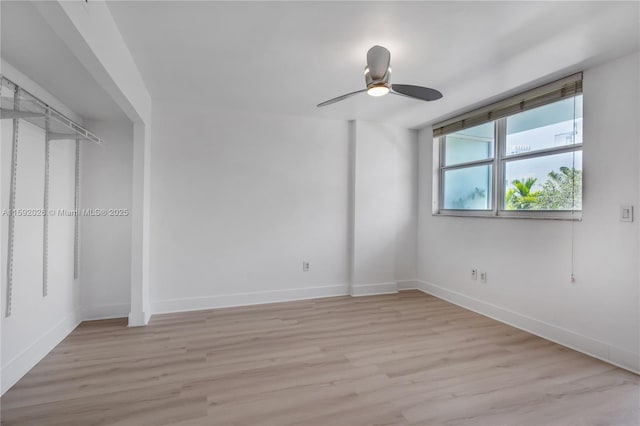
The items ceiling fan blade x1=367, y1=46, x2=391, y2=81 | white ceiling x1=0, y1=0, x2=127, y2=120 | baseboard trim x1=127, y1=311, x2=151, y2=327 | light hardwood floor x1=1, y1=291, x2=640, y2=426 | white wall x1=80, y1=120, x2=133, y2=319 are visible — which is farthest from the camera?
white wall x1=80, y1=120, x2=133, y2=319

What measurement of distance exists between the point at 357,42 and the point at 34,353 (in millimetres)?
3336

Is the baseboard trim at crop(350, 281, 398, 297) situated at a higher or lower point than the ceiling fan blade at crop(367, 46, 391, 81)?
lower

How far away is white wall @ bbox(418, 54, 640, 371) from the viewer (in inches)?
93.6

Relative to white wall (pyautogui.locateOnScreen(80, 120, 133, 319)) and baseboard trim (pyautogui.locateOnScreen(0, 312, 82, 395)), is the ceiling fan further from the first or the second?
baseboard trim (pyautogui.locateOnScreen(0, 312, 82, 395))

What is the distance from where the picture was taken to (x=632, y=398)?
6.56 feet

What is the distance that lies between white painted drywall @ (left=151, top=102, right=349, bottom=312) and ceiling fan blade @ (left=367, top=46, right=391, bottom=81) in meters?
2.13

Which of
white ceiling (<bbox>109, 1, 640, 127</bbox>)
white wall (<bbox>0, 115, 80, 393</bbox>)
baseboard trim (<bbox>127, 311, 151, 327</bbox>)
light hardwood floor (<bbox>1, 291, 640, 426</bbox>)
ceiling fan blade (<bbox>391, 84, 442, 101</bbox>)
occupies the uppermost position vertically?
white ceiling (<bbox>109, 1, 640, 127</bbox>)

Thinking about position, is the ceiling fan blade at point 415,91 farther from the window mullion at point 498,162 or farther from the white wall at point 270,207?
the white wall at point 270,207

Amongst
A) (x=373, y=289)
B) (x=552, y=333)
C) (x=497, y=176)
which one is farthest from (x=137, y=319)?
(x=497, y=176)

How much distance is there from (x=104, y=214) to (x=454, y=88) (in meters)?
3.88

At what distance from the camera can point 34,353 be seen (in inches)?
93.6

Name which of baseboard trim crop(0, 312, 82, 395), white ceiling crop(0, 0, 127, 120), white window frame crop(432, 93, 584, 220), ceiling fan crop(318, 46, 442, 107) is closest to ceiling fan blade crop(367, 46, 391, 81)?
ceiling fan crop(318, 46, 442, 107)

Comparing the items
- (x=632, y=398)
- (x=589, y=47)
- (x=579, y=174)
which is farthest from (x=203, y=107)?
(x=632, y=398)

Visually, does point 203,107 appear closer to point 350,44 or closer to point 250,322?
point 350,44
